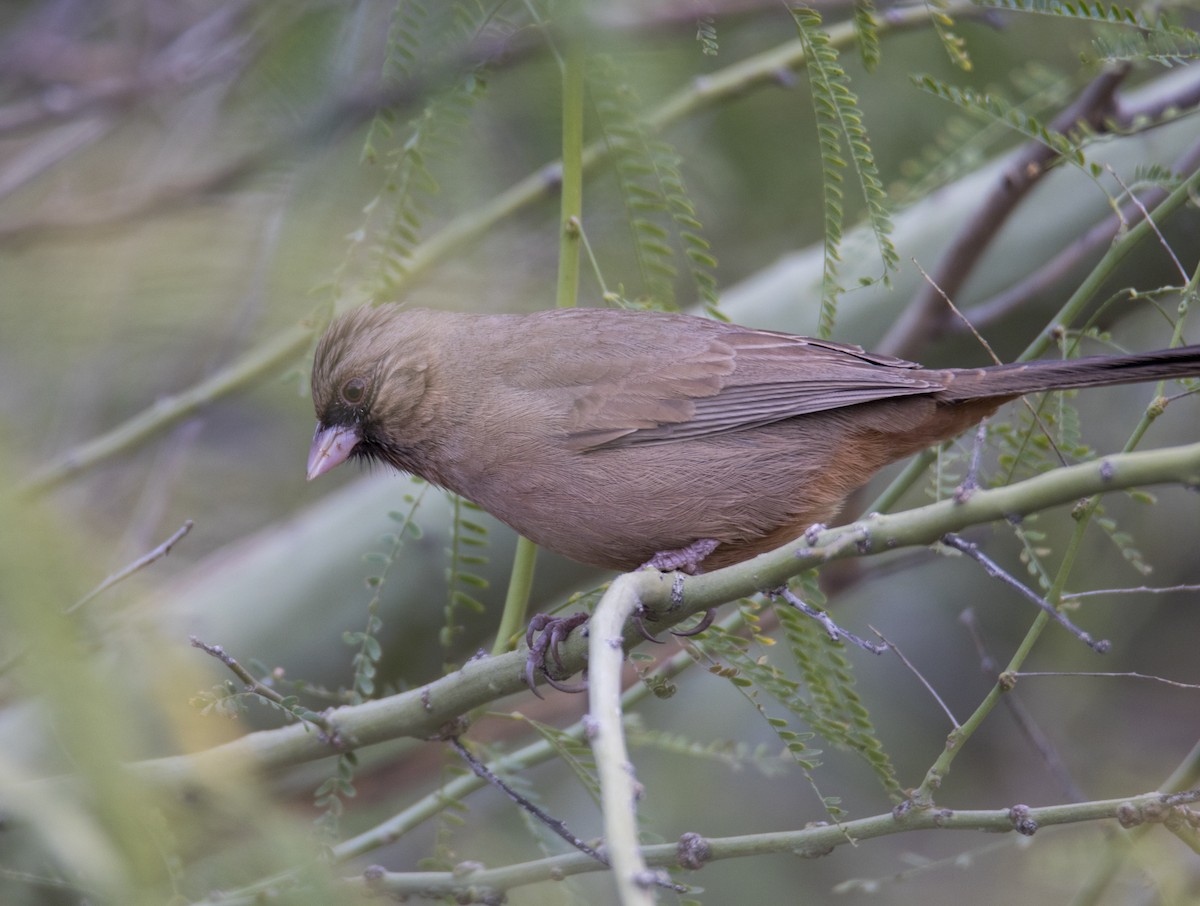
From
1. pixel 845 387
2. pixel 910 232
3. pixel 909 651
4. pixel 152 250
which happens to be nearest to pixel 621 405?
pixel 845 387

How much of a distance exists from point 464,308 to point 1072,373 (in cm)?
198

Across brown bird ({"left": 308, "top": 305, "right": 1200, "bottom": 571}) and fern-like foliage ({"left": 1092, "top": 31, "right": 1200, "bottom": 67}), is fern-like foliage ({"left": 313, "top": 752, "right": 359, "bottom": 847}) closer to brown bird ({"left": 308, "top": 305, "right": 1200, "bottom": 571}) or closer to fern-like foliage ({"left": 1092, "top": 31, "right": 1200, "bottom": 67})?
brown bird ({"left": 308, "top": 305, "right": 1200, "bottom": 571})

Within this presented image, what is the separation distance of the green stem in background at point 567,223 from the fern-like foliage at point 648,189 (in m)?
0.08

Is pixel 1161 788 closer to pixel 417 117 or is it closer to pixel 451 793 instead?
pixel 451 793

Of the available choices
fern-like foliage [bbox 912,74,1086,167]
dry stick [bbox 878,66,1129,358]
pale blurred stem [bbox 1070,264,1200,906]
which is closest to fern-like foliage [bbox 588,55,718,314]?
fern-like foliage [bbox 912,74,1086,167]

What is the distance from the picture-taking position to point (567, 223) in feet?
11.0

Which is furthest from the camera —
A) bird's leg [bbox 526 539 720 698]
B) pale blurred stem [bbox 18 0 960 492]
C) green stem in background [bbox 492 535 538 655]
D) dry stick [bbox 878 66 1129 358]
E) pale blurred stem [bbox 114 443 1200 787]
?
pale blurred stem [bbox 18 0 960 492]

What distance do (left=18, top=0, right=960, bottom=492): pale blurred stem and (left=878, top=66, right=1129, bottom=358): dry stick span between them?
54cm

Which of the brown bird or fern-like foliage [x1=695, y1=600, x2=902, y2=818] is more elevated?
the brown bird

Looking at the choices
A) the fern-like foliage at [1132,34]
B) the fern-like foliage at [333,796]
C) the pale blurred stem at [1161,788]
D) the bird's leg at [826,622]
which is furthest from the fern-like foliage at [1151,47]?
the fern-like foliage at [333,796]

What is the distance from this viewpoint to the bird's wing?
3.51 meters

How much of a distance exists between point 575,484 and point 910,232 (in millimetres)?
2322

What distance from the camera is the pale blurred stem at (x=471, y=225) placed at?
177 inches

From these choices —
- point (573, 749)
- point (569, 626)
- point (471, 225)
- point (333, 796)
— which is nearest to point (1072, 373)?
point (569, 626)
